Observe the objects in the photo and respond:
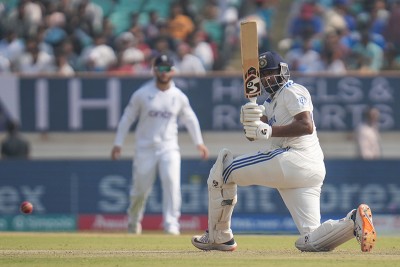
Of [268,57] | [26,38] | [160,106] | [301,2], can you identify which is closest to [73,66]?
[26,38]

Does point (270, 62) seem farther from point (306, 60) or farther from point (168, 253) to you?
point (306, 60)

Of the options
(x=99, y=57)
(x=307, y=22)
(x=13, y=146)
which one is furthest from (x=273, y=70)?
(x=307, y=22)

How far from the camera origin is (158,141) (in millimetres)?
14406

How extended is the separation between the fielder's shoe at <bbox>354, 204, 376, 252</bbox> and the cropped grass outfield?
0.15 metres

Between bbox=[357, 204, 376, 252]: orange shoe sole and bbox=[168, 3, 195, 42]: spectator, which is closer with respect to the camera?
bbox=[357, 204, 376, 252]: orange shoe sole

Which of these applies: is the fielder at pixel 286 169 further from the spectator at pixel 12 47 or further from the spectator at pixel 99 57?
the spectator at pixel 12 47

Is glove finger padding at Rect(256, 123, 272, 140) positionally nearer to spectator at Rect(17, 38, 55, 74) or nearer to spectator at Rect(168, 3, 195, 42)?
spectator at Rect(17, 38, 55, 74)

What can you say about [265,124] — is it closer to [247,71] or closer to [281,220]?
[247,71]

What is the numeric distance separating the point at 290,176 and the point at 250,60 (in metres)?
1.04

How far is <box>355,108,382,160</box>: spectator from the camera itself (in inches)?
731

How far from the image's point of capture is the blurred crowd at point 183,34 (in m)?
19.8

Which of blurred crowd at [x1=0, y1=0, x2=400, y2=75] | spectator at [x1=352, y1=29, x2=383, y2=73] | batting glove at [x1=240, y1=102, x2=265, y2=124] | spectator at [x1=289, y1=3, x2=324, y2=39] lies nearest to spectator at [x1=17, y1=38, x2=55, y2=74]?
blurred crowd at [x1=0, y1=0, x2=400, y2=75]

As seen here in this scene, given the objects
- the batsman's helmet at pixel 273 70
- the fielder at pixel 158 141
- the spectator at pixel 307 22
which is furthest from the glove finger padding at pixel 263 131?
the spectator at pixel 307 22

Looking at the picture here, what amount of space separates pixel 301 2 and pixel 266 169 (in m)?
12.5
